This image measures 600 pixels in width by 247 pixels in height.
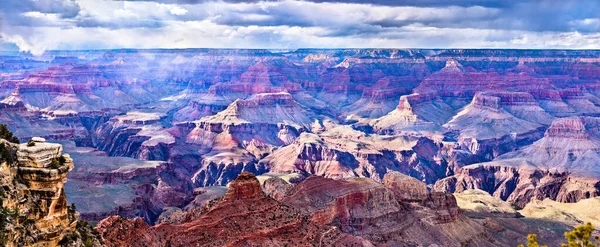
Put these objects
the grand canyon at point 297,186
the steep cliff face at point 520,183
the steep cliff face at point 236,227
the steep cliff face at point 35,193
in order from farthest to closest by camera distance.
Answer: the steep cliff face at point 520,183 < the grand canyon at point 297,186 < the steep cliff face at point 236,227 < the steep cliff face at point 35,193

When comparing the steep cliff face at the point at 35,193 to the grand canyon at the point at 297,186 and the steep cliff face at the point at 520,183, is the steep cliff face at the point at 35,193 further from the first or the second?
the steep cliff face at the point at 520,183

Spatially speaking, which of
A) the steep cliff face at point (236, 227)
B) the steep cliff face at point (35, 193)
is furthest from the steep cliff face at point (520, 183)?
the steep cliff face at point (35, 193)

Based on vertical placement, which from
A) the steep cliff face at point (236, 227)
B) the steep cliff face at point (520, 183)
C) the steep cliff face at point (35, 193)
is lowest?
the steep cliff face at point (520, 183)

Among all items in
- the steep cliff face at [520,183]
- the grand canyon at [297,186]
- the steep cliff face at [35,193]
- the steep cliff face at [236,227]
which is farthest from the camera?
the steep cliff face at [520,183]

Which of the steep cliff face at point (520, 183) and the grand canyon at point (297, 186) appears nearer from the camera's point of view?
the grand canyon at point (297, 186)

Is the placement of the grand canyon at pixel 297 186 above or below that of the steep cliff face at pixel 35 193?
below

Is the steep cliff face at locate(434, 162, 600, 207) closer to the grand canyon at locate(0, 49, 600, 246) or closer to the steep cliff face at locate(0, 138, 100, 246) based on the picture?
the grand canyon at locate(0, 49, 600, 246)

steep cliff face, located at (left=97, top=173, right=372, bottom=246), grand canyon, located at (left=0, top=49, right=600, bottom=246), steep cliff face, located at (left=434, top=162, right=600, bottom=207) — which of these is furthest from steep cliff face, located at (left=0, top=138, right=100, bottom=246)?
steep cliff face, located at (left=434, top=162, right=600, bottom=207)

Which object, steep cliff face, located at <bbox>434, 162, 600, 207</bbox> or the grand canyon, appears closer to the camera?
the grand canyon
